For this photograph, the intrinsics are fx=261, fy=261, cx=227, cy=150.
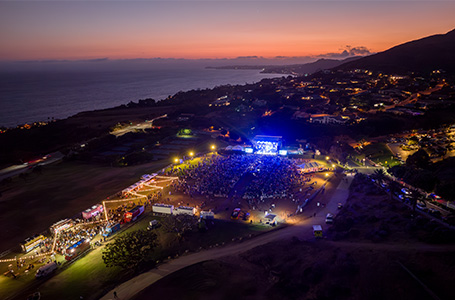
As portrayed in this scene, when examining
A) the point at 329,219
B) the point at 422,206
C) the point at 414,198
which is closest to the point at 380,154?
the point at 422,206

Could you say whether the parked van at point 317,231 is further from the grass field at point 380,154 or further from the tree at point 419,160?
the grass field at point 380,154

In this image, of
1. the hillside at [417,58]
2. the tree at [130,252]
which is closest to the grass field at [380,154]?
the tree at [130,252]

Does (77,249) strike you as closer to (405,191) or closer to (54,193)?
(54,193)

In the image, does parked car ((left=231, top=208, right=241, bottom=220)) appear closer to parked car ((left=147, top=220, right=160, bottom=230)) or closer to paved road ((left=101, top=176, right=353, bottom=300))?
paved road ((left=101, top=176, right=353, bottom=300))

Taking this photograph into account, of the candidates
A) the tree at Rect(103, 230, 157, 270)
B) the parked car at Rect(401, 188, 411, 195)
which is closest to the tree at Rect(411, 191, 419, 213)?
the parked car at Rect(401, 188, 411, 195)

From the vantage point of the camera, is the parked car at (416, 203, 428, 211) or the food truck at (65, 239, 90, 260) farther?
the parked car at (416, 203, 428, 211)
